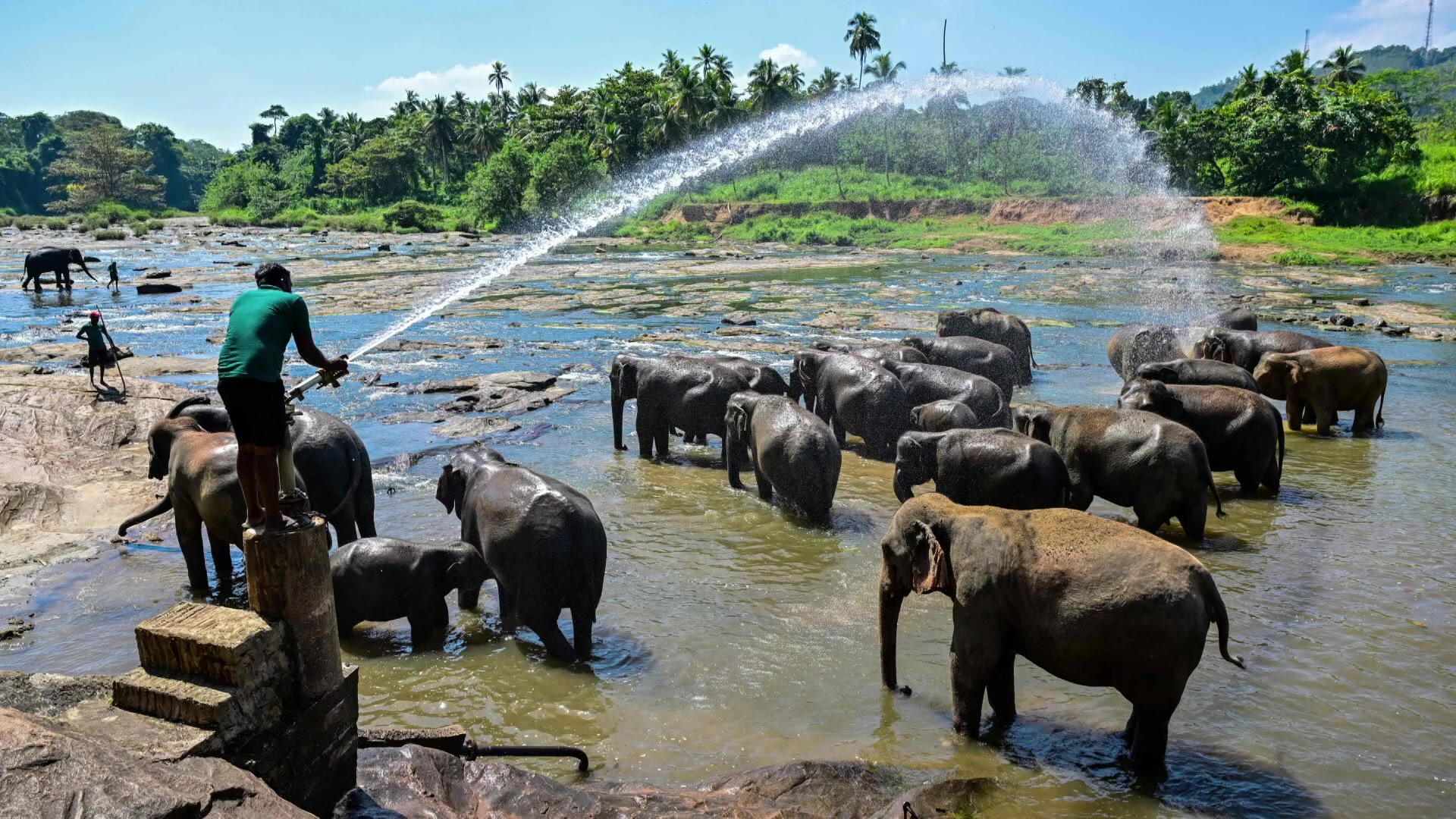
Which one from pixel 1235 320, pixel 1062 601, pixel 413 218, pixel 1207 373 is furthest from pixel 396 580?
pixel 413 218

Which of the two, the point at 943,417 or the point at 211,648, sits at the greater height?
the point at 211,648

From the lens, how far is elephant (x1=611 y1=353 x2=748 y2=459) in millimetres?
13438

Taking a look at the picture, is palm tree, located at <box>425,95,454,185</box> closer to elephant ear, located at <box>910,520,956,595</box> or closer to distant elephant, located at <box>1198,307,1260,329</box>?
distant elephant, located at <box>1198,307,1260,329</box>

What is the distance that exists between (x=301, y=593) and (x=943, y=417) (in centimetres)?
864

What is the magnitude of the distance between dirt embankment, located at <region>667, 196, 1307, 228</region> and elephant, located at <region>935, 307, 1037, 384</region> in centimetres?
4288

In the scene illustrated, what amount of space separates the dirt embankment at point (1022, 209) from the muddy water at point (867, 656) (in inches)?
1933

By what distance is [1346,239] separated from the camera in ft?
168

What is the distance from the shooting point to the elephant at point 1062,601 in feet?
18.2

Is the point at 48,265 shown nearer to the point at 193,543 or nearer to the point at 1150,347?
the point at 193,543

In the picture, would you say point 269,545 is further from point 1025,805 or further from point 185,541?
point 185,541

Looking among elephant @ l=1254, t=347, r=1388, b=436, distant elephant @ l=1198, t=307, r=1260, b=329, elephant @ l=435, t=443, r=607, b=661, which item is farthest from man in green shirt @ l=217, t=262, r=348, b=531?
distant elephant @ l=1198, t=307, r=1260, b=329

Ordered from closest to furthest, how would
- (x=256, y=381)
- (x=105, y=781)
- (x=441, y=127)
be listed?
(x=105, y=781) → (x=256, y=381) → (x=441, y=127)

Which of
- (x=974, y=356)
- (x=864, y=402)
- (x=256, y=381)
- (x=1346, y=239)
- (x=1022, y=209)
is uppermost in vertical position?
(x=1022, y=209)

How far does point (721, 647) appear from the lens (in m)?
7.83
